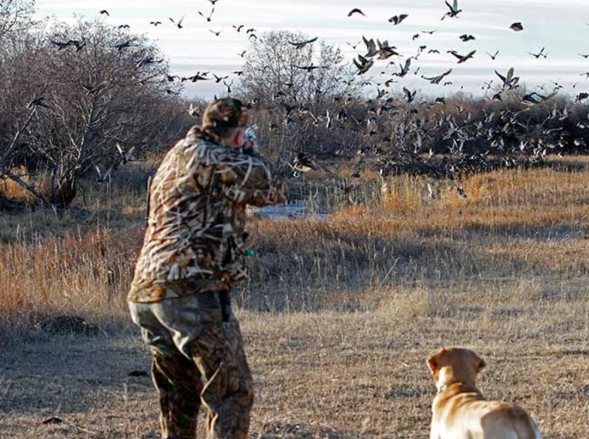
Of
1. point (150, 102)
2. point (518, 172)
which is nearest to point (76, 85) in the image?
point (150, 102)

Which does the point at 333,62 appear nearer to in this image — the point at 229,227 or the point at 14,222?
the point at 14,222

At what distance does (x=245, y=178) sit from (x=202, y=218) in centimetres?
30

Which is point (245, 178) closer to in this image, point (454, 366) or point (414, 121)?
point (454, 366)

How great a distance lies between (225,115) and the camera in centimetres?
524

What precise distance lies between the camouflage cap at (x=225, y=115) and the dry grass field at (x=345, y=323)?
2.32 m

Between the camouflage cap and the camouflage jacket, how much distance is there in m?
0.08

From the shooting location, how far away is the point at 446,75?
592 inches

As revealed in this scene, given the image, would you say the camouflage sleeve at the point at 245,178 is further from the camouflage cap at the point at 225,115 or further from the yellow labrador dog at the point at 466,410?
the yellow labrador dog at the point at 466,410

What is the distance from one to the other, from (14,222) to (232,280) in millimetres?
18568

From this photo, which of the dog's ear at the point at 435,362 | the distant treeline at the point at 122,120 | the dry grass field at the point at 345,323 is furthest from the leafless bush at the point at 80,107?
the dog's ear at the point at 435,362

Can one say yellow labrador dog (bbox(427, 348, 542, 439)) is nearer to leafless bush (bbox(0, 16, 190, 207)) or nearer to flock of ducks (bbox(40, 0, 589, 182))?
flock of ducks (bbox(40, 0, 589, 182))

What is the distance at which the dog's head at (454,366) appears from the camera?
5977mm

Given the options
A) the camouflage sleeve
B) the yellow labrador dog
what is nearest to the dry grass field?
the yellow labrador dog

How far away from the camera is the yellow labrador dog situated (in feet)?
16.6
